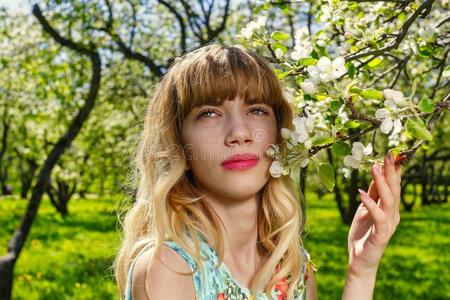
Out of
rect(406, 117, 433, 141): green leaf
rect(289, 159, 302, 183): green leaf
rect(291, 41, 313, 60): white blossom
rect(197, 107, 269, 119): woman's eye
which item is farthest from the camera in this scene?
rect(291, 41, 313, 60): white blossom

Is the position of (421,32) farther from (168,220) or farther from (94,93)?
(94,93)

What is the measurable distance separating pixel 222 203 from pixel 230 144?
0.89ft

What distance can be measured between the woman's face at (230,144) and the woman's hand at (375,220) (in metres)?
0.33

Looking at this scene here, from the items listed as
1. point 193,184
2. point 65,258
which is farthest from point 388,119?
point 65,258

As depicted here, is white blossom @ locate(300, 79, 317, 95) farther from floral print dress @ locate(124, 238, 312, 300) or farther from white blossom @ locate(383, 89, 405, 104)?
floral print dress @ locate(124, 238, 312, 300)

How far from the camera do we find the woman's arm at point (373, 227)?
1.76m

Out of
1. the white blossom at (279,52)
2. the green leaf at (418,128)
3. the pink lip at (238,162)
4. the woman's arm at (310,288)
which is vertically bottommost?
the woman's arm at (310,288)

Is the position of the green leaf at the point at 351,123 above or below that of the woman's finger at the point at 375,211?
above

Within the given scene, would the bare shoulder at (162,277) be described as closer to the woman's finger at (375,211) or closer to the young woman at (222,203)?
the young woman at (222,203)

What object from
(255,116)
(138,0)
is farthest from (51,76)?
(255,116)

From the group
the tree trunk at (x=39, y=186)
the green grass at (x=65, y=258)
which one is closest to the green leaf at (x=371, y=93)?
the green grass at (x=65, y=258)

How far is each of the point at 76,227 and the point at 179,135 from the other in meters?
11.3

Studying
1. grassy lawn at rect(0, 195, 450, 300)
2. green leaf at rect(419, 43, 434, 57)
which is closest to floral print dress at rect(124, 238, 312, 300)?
grassy lawn at rect(0, 195, 450, 300)

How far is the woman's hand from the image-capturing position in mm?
1754
